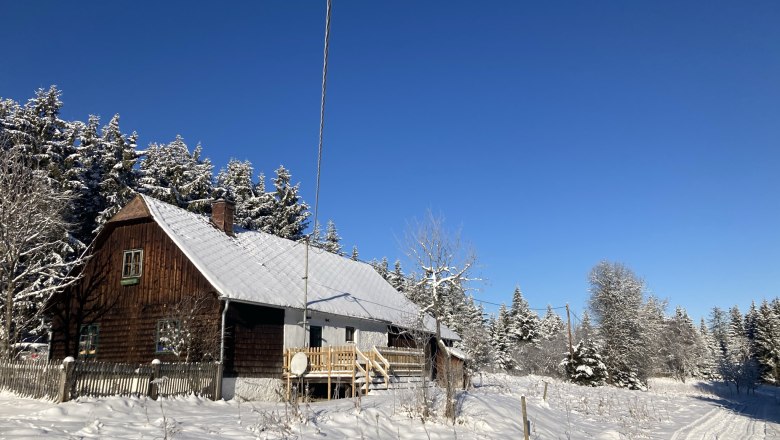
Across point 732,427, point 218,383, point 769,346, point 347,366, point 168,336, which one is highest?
point 168,336

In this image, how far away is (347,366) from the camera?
71.7ft

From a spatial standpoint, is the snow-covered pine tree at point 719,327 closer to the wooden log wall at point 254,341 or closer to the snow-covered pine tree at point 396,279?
the snow-covered pine tree at point 396,279

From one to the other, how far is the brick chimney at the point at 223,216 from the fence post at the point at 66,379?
1347 cm

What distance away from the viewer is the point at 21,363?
1527cm

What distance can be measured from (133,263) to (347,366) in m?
9.92

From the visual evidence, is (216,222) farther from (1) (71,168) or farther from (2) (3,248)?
(1) (71,168)

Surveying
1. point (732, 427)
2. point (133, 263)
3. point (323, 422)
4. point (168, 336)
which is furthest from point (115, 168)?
point (732, 427)

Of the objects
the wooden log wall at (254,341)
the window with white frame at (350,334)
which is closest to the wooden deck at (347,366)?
the wooden log wall at (254,341)

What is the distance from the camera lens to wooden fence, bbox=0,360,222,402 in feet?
46.0

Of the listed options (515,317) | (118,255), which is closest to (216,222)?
(118,255)

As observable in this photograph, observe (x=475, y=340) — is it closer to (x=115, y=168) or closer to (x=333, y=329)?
(x=333, y=329)

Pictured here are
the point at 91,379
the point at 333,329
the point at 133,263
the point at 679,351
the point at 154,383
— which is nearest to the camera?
the point at 91,379

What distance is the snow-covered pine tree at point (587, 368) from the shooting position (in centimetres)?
4466

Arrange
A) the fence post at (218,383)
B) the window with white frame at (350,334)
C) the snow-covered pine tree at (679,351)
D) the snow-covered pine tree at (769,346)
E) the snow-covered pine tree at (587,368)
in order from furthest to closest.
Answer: the snow-covered pine tree at (679,351), the snow-covered pine tree at (769,346), the snow-covered pine tree at (587,368), the window with white frame at (350,334), the fence post at (218,383)
